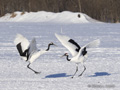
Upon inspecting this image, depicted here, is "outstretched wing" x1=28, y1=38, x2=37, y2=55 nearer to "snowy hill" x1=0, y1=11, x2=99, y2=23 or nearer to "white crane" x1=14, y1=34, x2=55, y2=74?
"white crane" x1=14, y1=34, x2=55, y2=74

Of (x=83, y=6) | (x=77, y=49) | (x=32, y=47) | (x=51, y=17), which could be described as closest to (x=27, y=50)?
(x=32, y=47)

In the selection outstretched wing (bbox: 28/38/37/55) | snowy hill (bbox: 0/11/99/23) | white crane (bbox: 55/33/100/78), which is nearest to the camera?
white crane (bbox: 55/33/100/78)

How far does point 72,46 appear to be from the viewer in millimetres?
7930

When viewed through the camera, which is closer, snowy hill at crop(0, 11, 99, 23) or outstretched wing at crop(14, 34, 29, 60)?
outstretched wing at crop(14, 34, 29, 60)

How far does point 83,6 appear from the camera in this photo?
72688 millimetres

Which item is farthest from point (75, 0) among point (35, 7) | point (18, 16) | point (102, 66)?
point (102, 66)

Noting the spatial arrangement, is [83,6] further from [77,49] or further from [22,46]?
[77,49]

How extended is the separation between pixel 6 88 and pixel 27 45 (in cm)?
161

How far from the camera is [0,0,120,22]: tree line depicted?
68.5 metres

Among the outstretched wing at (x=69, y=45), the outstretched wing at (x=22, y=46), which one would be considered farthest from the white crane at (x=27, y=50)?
the outstretched wing at (x=69, y=45)

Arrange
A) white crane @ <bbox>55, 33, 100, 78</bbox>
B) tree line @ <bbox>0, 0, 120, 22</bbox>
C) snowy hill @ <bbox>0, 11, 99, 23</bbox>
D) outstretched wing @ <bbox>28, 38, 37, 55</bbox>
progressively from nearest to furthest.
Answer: white crane @ <bbox>55, 33, 100, 78</bbox>, outstretched wing @ <bbox>28, 38, 37, 55</bbox>, snowy hill @ <bbox>0, 11, 99, 23</bbox>, tree line @ <bbox>0, 0, 120, 22</bbox>

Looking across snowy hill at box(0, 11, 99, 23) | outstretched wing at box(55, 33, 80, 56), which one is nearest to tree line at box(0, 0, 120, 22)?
snowy hill at box(0, 11, 99, 23)

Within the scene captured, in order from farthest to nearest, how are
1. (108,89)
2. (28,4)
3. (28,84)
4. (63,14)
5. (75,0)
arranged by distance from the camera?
(28,4) < (75,0) < (63,14) < (28,84) < (108,89)

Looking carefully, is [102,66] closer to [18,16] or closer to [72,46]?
[72,46]
